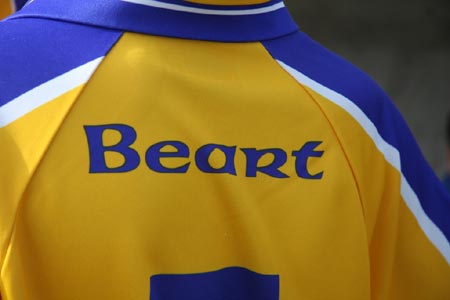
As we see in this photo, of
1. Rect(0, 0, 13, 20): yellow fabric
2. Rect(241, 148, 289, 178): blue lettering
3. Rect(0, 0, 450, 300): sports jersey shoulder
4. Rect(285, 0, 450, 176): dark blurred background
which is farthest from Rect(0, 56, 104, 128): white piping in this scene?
Rect(285, 0, 450, 176): dark blurred background

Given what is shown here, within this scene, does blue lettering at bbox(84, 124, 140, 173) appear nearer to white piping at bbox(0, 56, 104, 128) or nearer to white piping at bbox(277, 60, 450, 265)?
white piping at bbox(0, 56, 104, 128)

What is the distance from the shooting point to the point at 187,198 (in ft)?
4.91

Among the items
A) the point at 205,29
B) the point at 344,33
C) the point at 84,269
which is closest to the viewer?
the point at 84,269

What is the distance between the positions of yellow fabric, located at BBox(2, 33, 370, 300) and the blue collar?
0.05ft

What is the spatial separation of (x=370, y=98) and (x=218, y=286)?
14.8 inches

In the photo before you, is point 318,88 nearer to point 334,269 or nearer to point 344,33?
point 334,269

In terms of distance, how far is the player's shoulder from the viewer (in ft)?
5.32

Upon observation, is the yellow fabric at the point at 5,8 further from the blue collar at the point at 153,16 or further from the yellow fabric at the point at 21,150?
the yellow fabric at the point at 21,150

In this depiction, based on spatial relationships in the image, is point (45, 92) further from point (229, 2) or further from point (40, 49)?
point (229, 2)

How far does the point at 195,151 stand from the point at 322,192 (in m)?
0.21

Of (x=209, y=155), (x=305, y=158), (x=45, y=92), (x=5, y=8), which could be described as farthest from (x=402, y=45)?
(x=45, y=92)

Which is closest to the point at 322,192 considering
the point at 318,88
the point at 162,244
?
the point at 318,88

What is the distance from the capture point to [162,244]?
1.48 m

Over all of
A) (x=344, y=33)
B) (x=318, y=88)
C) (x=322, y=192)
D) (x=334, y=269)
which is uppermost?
(x=344, y=33)
